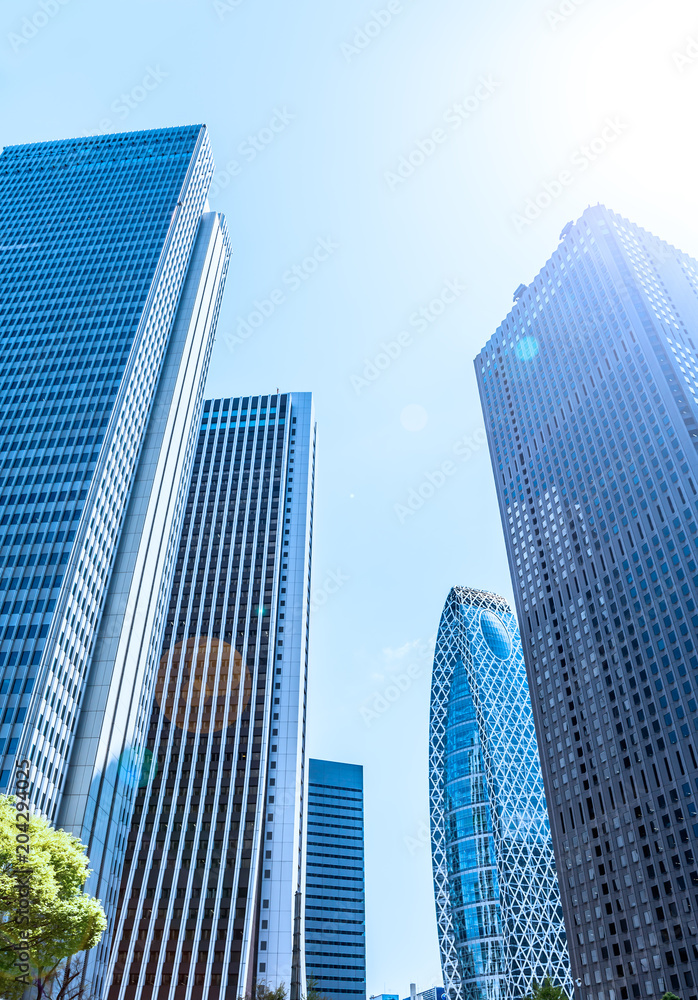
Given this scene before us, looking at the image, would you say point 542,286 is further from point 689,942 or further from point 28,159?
point 689,942

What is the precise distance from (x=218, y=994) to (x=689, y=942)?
6309 centimetres

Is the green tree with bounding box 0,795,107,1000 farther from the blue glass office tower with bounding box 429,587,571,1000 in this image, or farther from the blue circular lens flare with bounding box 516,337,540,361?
the blue glass office tower with bounding box 429,587,571,1000

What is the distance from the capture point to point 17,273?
12769 centimetres

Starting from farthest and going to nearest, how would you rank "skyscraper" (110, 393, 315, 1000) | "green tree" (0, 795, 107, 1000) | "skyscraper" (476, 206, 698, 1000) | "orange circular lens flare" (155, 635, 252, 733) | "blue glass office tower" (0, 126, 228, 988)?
"orange circular lens flare" (155, 635, 252, 733) → "skyscraper" (110, 393, 315, 1000) → "skyscraper" (476, 206, 698, 1000) → "blue glass office tower" (0, 126, 228, 988) → "green tree" (0, 795, 107, 1000)

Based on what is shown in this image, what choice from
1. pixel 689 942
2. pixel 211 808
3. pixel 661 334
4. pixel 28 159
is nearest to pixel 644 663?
pixel 689 942

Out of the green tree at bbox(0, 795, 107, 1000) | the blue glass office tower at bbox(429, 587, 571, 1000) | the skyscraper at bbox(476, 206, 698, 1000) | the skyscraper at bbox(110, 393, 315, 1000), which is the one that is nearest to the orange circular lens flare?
the skyscraper at bbox(110, 393, 315, 1000)

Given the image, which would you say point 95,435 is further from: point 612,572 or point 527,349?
point 527,349

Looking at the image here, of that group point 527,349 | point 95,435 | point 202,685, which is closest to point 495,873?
point 202,685

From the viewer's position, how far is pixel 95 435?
107 metres

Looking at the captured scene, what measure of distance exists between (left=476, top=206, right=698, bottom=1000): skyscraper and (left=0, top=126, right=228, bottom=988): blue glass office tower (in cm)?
6409

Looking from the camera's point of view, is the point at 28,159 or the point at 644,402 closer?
the point at 644,402

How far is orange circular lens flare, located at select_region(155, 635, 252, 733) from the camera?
141m

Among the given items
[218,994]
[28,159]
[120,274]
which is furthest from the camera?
[28,159]

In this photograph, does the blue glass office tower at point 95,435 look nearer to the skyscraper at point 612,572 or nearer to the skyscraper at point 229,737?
the skyscraper at point 229,737
